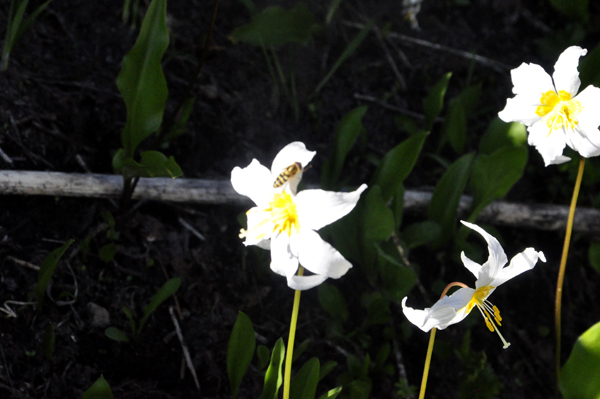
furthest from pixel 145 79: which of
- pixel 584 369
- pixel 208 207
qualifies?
pixel 584 369

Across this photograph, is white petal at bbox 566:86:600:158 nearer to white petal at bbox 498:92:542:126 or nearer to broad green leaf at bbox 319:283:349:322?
white petal at bbox 498:92:542:126

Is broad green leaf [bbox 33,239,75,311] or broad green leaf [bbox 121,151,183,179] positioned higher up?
broad green leaf [bbox 121,151,183,179]

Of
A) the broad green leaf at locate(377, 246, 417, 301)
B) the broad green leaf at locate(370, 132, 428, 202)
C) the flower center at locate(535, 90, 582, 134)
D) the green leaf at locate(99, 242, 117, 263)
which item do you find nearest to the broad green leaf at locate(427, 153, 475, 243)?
the broad green leaf at locate(370, 132, 428, 202)

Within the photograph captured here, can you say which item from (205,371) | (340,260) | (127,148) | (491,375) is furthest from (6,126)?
(491,375)

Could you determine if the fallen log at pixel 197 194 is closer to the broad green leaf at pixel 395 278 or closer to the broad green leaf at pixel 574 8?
the broad green leaf at pixel 395 278

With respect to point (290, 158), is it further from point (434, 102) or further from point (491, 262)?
point (434, 102)

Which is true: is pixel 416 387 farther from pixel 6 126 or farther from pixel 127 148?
pixel 6 126

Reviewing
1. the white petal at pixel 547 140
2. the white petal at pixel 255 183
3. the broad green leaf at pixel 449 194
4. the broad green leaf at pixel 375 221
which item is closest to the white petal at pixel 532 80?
the white petal at pixel 547 140
